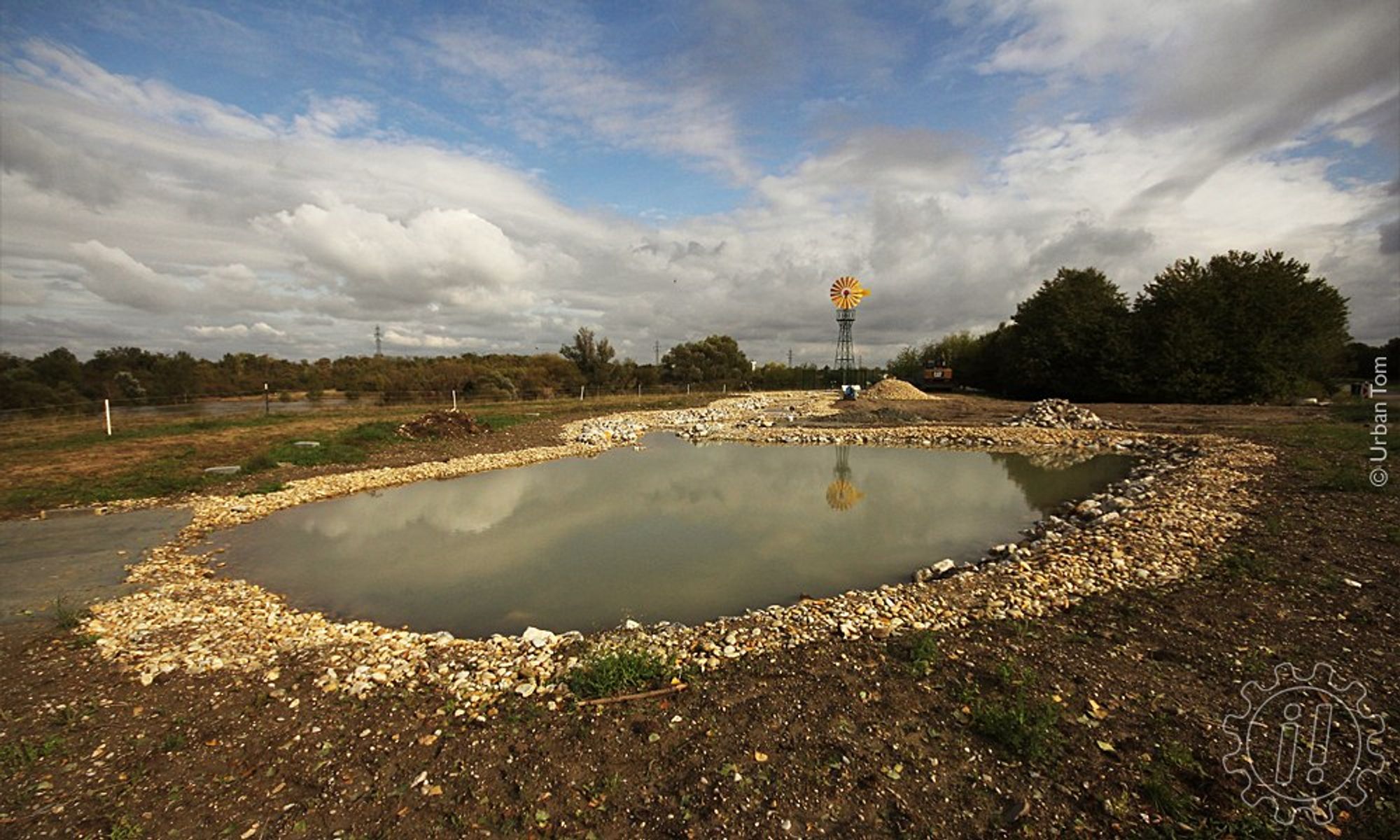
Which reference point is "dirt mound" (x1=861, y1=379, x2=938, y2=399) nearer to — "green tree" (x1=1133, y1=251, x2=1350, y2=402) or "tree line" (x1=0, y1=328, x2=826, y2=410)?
"green tree" (x1=1133, y1=251, x2=1350, y2=402)

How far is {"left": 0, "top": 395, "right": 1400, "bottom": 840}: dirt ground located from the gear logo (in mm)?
97

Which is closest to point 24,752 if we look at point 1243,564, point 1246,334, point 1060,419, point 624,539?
point 624,539

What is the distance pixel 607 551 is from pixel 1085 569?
6858 mm

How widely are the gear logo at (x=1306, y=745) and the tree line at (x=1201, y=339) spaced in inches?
1487

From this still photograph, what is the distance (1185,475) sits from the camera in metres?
12.4

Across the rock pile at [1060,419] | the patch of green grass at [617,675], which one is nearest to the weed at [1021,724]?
the patch of green grass at [617,675]

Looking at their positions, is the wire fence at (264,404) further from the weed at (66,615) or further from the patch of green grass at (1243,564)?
the patch of green grass at (1243,564)

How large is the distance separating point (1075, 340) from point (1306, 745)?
43.7 meters

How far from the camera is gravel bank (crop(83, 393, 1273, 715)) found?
16.6 ft

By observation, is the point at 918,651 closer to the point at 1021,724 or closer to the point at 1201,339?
the point at 1021,724

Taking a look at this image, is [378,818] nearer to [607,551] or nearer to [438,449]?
[607,551]

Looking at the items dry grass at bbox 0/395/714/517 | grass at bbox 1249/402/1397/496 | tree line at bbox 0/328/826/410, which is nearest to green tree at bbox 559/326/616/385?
tree line at bbox 0/328/826/410

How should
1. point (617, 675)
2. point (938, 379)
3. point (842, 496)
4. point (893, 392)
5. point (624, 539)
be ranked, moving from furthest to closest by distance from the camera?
point (938, 379) → point (893, 392) → point (842, 496) → point (624, 539) → point (617, 675)

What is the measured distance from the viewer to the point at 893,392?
4528 cm
